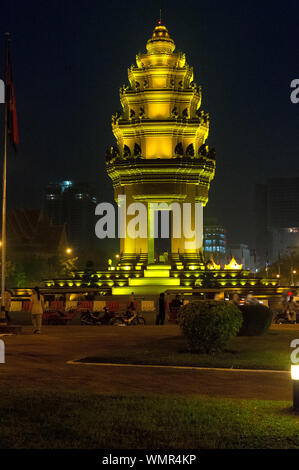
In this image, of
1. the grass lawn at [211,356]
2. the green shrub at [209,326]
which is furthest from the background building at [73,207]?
the green shrub at [209,326]

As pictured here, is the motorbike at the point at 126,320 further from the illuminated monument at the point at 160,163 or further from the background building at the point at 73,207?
the background building at the point at 73,207

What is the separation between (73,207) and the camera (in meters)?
157

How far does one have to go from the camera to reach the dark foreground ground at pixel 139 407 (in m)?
9.17

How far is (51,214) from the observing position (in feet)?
527

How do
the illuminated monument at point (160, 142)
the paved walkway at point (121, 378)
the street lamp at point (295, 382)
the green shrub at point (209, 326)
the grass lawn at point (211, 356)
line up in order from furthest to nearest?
the illuminated monument at point (160, 142) < the green shrub at point (209, 326) < the grass lawn at point (211, 356) < the paved walkway at point (121, 378) < the street lamp at point (295, 382)

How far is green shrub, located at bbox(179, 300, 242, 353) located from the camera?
19000 mm

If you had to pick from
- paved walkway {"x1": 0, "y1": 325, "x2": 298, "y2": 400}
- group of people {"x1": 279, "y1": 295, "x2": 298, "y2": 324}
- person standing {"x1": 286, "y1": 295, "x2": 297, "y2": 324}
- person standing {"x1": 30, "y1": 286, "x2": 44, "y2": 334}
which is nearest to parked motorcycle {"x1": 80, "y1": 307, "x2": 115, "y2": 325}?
person standing {"x1": 30, "y1": 286, "x2": 44, "y2": 334}

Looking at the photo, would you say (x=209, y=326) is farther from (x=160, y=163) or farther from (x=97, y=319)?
(x=160, y=163)

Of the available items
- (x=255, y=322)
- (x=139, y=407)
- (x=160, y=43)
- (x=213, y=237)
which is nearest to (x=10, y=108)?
(x=255, y=322)

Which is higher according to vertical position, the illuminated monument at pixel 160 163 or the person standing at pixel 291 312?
the illuminated monument at pixel 160 163

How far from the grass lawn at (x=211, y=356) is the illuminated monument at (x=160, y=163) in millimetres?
27893

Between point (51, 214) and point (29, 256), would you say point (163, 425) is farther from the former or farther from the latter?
point (51, 214)

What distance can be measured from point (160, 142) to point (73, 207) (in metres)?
105
